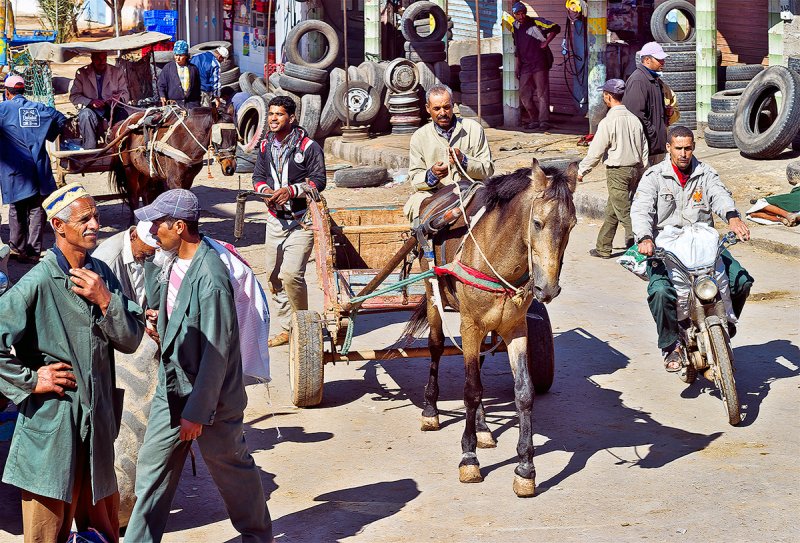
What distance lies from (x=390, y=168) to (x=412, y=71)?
2.52 m

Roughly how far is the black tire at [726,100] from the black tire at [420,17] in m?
7.08

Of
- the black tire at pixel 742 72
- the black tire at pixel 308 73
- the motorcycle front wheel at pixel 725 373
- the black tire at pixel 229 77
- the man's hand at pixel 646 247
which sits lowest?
the motorcycle front wheel at pixel 725 373

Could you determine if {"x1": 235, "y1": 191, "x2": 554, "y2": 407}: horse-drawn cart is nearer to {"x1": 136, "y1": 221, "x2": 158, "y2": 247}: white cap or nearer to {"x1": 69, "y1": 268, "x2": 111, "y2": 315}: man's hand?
{"x1": 136, "y1": 221, "x2": 158, "y2": 247}: white cap

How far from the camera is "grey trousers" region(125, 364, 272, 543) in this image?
520cm

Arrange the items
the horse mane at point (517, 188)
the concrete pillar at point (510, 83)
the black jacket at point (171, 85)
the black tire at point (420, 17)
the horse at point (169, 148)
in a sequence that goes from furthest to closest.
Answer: the black tire at point (420, 17) → the concrete pillar at point (510, 83) → the black jacket at point (171, 85) → the horse at point (169, 148) → the horse mane at point (517, 188)

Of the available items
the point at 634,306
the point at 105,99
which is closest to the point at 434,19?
the point at 105,99

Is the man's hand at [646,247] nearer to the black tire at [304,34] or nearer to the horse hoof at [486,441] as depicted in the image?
the horse hoof at [486,441]

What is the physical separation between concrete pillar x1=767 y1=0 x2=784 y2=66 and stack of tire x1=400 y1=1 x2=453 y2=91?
6798 millimetres

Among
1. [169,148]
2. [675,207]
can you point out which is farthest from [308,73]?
[675,207]

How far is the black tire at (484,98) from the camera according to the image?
2150 cm

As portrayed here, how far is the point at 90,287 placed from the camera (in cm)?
485

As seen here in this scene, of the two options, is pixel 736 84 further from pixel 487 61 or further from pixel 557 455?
pixel 557 455

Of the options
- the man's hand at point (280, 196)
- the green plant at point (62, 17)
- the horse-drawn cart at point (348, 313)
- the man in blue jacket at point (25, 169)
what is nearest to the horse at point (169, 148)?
the man in blue jacket at point (25, 169)

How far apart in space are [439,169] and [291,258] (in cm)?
190
